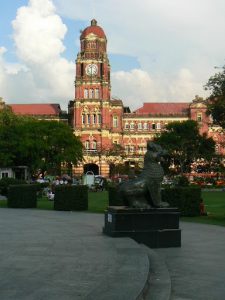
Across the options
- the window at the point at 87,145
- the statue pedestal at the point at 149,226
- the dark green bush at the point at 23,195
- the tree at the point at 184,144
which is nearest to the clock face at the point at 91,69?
the window at the point at 87,145

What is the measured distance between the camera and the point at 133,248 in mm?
10469

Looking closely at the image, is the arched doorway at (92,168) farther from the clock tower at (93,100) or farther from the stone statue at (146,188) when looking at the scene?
the stone statue at (146,188)

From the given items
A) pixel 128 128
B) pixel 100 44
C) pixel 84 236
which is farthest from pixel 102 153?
pixel 84 236

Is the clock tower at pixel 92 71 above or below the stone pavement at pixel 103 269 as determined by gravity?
above

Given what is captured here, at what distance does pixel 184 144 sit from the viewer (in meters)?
69.6

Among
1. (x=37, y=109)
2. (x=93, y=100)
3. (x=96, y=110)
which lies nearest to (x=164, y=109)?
(x=96, y=110)

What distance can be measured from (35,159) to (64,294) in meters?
59.3

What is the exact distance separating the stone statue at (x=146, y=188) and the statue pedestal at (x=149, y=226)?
0.30 metres

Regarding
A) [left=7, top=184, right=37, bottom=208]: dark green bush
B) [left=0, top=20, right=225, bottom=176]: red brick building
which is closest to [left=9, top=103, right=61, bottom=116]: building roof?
[left=0, top=20, right=225, bottom=176]: red brick building

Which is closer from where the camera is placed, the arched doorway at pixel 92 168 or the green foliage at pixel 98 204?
the green foliage at pixel 98 204

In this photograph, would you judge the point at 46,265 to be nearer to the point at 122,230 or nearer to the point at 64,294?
the point at 64,294

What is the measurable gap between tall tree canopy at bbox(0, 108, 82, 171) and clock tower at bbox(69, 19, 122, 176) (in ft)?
55.3

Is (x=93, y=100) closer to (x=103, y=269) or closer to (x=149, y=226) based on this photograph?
(x=149, y=226)

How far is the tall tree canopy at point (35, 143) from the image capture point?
204 ft
